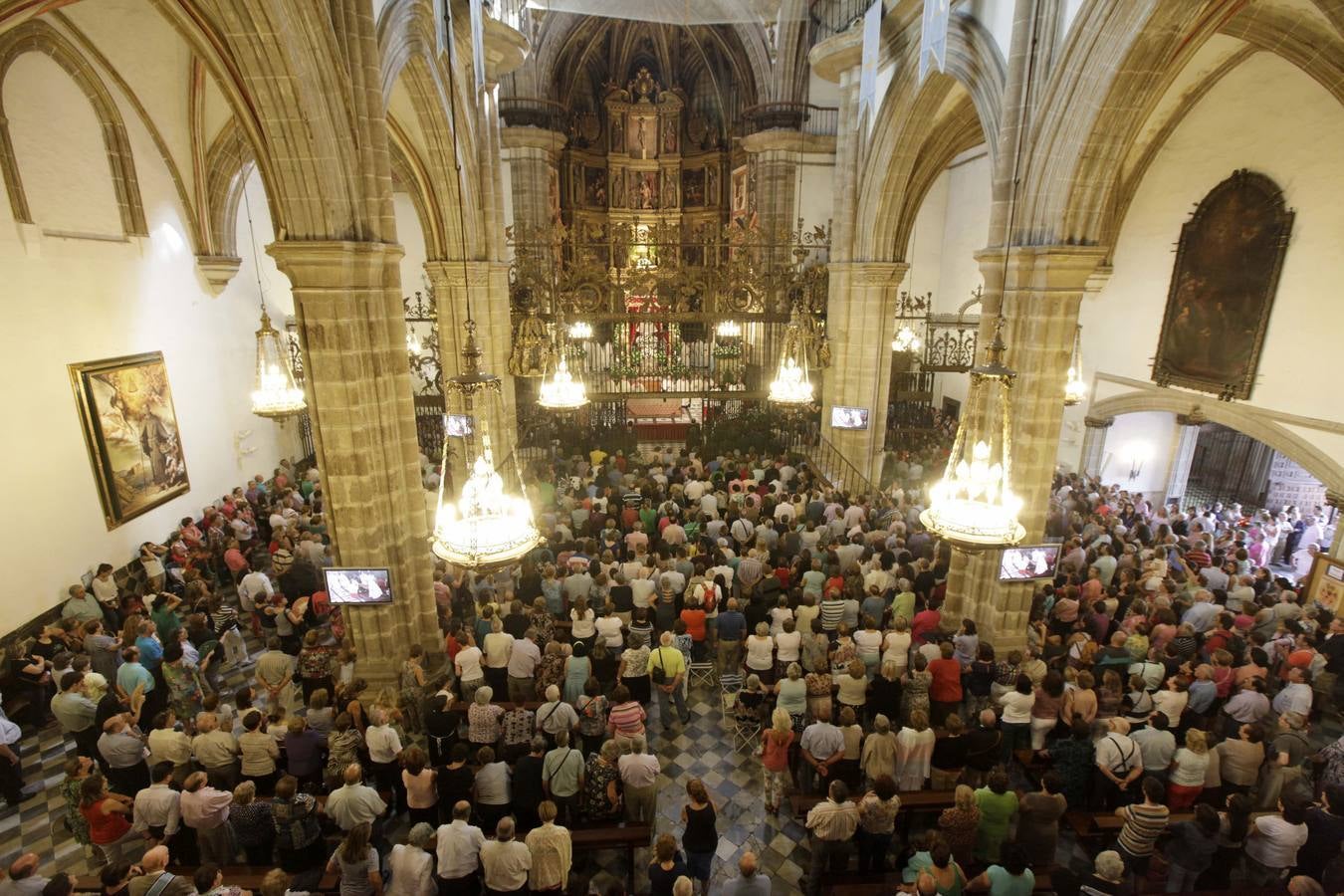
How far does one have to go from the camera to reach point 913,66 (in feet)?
34.2

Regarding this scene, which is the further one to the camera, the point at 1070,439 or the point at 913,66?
the point at 1070,439

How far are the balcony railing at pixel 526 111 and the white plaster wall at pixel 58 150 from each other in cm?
972

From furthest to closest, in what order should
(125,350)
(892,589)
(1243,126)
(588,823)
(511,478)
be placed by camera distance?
(511,478) < (1243,126) < (125,350) < (892,589) < (588,823)

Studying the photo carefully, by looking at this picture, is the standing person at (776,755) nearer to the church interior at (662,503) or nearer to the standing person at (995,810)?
the church interior at (662,503)

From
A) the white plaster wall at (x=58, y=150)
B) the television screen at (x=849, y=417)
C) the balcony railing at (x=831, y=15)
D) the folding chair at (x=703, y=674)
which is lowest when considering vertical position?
the folding chair at (x=703, y=674)

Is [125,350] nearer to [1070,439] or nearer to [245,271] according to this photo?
[245,271]

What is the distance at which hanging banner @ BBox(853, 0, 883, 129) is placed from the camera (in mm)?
10448

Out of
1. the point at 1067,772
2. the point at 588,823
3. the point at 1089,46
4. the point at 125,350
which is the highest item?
the point at 1089,46

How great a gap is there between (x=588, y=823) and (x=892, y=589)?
14.4 ft

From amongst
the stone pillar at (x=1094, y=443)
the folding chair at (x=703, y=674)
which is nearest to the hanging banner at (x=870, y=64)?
the stone pillar at (x=1094, y=443)

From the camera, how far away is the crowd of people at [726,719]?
4805mm

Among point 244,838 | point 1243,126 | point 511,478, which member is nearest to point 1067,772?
point 244,838

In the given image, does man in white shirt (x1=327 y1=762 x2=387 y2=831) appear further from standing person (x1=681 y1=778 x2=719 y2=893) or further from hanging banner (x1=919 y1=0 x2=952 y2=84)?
hanging banner (x1=919 y1=0 x2=952 y2=84)

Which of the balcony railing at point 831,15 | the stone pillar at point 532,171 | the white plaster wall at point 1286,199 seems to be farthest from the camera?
the stone pillar at point 532,171
